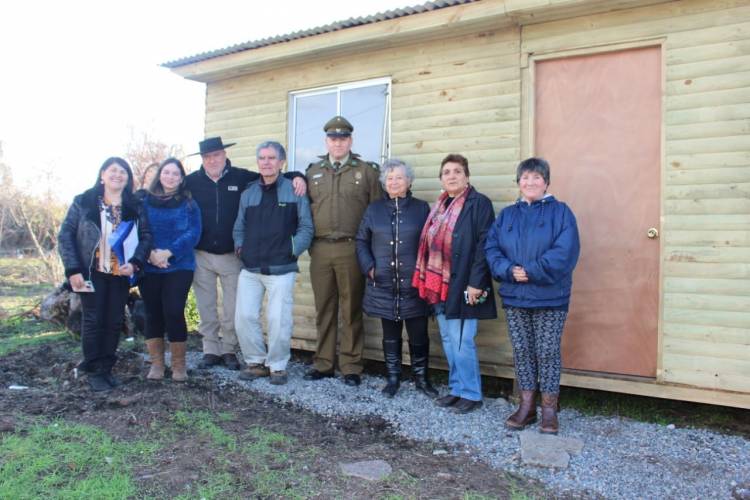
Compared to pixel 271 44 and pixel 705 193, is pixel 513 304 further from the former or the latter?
pixel 271 44

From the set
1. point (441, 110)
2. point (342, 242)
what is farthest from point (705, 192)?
point (342, 242)

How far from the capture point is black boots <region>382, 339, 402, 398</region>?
4754 mm

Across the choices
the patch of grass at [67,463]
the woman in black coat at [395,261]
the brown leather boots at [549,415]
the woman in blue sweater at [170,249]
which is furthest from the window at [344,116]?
the patch of grass at [67,463]

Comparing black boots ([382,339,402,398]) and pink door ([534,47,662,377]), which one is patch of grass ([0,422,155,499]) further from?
pink door ([534,47,662,377])

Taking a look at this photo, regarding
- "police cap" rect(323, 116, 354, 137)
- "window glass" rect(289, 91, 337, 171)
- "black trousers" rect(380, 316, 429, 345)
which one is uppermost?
"window glass" rect(289, 91, 337, 171)

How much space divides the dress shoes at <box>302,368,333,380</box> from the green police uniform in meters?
0.19

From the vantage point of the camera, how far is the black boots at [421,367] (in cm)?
472

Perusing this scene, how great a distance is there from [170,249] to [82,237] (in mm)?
654

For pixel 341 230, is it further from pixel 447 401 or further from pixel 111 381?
pixel 111 381

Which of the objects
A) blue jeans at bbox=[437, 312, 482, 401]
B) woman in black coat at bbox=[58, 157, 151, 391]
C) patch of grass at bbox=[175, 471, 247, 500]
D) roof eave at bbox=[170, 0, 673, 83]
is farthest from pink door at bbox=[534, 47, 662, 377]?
woman in black coat at bbox=[58, 157, 151, 391]

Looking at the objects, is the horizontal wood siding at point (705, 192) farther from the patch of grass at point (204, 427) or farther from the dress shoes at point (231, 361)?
the dress shoes at point (231, 361)

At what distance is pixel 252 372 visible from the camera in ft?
16.9

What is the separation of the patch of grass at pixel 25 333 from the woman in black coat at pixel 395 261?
14.0 ft

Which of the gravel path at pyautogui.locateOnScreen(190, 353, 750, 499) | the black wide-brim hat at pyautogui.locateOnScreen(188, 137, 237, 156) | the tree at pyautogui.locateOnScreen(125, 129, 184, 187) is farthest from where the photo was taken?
the tree at pyautogui.locateOnScreen(125, 129, 184, 187)
